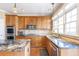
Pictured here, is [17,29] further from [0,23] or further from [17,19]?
[0,23]

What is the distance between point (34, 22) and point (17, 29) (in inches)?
55.0

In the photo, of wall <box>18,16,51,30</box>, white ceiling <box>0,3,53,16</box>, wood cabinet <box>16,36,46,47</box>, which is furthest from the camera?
wall <box>18,16,51,30</box>

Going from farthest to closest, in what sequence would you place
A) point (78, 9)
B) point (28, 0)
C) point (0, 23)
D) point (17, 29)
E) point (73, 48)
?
point (17, 29) < point (0, 23) < point (78, 9) < point (73, 48) < point (28, 0)

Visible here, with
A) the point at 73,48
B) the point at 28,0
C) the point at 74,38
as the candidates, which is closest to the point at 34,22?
the point at 74,38

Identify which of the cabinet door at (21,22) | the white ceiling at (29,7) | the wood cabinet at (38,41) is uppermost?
the white ceiling at (29,7)

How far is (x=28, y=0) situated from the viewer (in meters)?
1.19

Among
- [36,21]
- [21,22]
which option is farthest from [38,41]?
[21,22]

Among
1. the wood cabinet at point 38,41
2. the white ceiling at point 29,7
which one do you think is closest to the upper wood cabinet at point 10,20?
the white ceiling at point 29,7

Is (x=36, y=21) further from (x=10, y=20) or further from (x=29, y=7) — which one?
(x=29, y=7)

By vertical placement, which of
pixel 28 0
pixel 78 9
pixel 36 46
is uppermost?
pixel 78 9

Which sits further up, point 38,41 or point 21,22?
point 21,22

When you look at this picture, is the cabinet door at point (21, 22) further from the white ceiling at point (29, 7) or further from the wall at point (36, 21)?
the white ceiling at point (29, 7)

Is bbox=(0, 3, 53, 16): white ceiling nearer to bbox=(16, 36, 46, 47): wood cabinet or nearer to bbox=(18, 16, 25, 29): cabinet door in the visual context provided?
bbox=(18, 16, 25, 29): cabinet door

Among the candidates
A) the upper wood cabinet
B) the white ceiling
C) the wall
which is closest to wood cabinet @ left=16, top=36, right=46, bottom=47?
the wall
